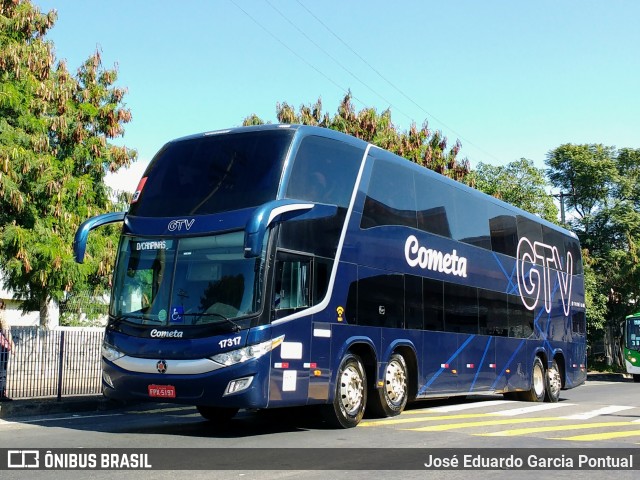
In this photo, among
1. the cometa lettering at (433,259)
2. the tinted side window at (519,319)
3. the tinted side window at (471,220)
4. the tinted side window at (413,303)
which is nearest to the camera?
the tinted side window at (413,303)

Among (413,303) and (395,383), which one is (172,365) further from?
(413,303)

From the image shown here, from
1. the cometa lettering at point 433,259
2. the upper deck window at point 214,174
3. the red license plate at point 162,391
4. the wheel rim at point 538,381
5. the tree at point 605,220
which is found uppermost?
the tree at point 605,220

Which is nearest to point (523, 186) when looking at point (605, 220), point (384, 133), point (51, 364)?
point (605, 220)

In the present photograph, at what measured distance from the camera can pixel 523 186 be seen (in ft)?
150

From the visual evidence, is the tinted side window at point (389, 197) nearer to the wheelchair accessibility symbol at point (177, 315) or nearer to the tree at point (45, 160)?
the wheelchair accessibility symbol at point (177, 315)

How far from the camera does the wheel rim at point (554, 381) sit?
20109 millimetres

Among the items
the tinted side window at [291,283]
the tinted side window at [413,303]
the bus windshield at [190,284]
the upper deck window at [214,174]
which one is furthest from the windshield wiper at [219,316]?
the tinted side window at [413,303]

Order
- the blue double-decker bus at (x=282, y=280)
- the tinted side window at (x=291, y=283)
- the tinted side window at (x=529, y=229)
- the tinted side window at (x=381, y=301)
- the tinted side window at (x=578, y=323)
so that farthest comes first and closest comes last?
1. the tinted side window at (x=578, y=323)
2. the tinted side window at (x=529, y=229)
3. the tinted side window at (x=381, y=301)
4. the tinted side window at (x=291, y=283)
5. the blue double-decker bus at (x=282, y=280)

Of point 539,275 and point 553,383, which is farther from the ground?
point 539,275

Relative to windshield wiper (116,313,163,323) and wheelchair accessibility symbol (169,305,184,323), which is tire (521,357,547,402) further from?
windshield wiper (116,313,163,323)

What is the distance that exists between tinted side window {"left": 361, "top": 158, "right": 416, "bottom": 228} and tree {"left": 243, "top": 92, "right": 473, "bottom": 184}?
51.5ft

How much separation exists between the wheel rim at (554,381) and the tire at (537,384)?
0.38 meters

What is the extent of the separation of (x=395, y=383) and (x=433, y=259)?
104 inches

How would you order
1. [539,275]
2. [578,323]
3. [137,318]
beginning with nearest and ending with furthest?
[137,318] < [539,275] < [578,323]
